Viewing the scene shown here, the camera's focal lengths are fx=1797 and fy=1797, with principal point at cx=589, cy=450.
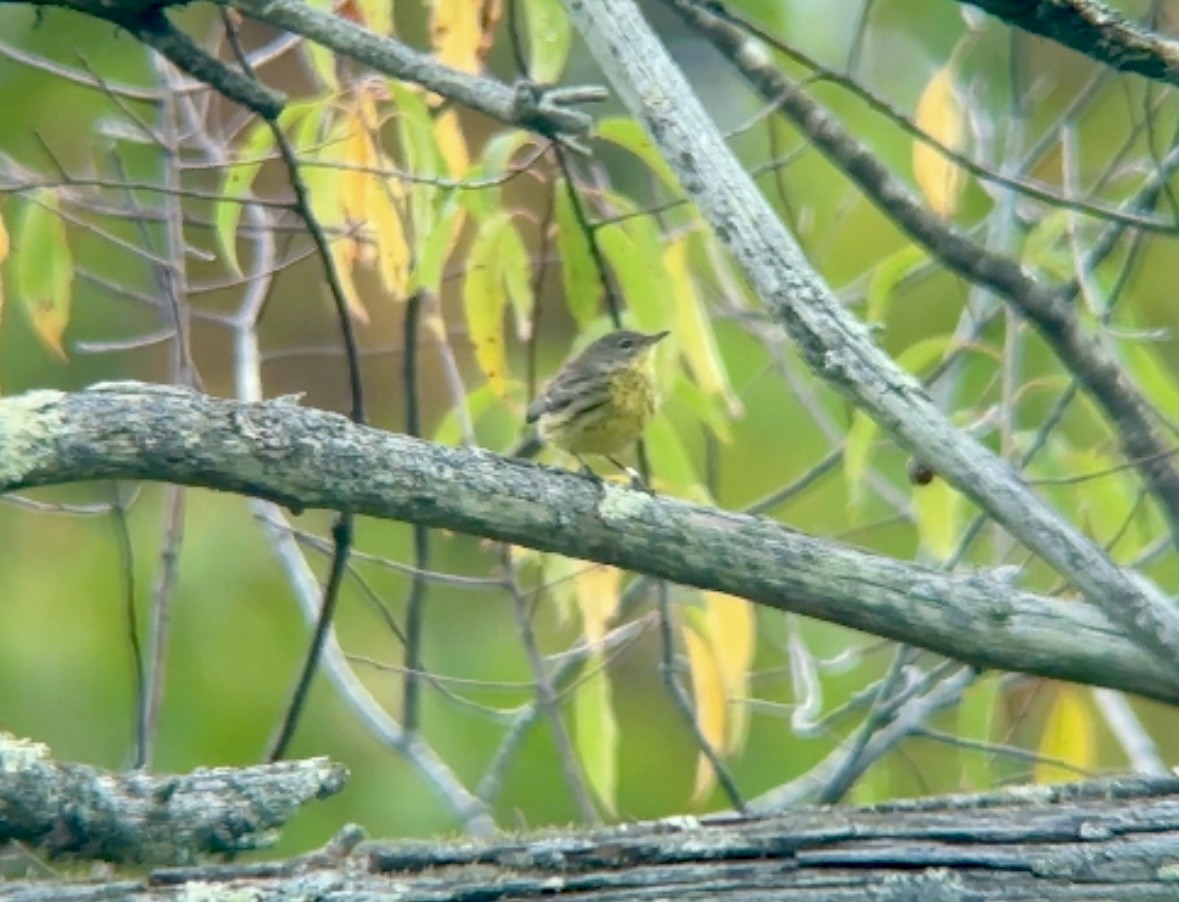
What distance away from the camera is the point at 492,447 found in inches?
208

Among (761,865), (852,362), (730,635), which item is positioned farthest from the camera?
(730,635)

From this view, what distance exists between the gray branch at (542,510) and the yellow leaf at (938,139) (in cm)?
122

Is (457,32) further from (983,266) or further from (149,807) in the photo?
(149,807)

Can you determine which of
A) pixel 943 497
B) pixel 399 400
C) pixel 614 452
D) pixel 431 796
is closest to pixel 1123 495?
pixel 943 497

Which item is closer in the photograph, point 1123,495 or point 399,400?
point 1123,495

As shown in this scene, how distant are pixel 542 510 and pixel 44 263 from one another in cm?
117

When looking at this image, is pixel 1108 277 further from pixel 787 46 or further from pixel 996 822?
pixel 996 822

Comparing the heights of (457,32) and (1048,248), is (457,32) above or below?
above

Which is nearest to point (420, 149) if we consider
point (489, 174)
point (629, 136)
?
point (489, 174)

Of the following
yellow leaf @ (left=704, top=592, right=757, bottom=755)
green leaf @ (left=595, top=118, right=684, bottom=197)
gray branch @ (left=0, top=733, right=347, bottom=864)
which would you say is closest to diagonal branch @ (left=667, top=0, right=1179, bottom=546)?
green leaf @ (left=595, top=118, right=684, bottom=197)

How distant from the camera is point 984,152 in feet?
12.9

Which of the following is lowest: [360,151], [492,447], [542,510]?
[542,510]

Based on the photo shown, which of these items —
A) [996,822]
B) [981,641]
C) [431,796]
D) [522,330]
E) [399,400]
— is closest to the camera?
[996,822]

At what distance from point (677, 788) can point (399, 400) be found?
6.78 feet
